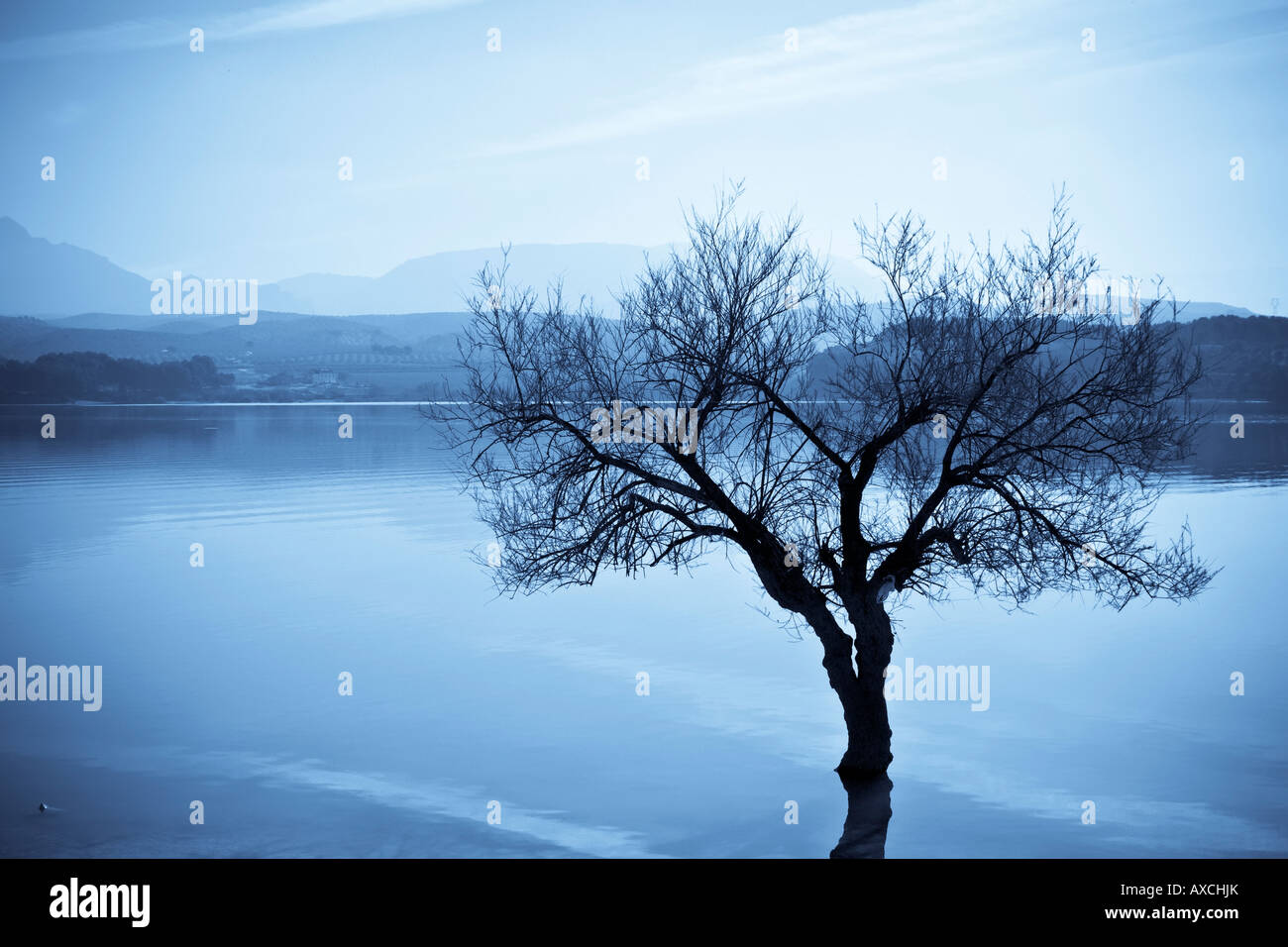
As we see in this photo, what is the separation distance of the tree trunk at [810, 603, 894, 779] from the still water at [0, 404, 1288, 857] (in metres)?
1.69

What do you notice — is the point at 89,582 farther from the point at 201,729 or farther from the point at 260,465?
the point at 260,465

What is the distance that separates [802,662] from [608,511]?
1452 centimetres

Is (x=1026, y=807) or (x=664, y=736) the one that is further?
(x=664, y=736)

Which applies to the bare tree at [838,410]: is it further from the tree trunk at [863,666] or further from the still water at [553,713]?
the still water at [553,713]

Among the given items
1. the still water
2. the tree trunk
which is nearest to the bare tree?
the tree trunk

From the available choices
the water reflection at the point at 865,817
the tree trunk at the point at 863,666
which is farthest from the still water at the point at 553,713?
the tree trunk at the point at 863,666

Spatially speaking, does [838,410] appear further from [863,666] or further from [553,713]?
[553,713]

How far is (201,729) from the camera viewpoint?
23.0 m

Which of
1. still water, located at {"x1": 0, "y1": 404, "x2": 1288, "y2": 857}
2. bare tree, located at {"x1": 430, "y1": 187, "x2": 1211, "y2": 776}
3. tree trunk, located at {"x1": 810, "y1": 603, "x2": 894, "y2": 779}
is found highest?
bare tree, located at {"x1": 430, "y1": 187, "x2": 1211, "y2": 776}

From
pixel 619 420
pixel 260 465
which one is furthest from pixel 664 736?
pixel 260 465

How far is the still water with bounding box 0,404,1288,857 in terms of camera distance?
1753 centimetres

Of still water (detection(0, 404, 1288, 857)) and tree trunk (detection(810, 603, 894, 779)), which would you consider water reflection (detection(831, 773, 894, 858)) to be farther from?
tree trunk (detection(810, 603, 894, 779))

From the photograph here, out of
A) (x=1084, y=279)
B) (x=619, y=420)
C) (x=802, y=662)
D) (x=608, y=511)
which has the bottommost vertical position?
(x=802, y=662)
